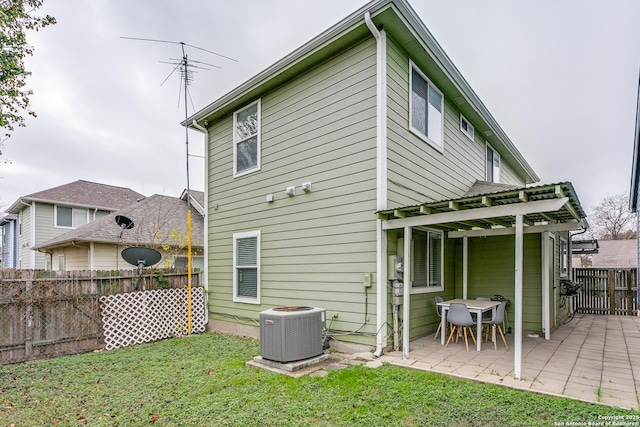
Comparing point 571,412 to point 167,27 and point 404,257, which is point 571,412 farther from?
point 167,27

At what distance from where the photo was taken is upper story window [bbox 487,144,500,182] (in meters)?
10.4

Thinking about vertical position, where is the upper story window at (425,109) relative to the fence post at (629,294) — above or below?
above

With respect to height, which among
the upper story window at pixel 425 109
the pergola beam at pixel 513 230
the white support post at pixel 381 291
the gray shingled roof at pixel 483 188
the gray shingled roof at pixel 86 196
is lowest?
the white support post at pixel 381 291

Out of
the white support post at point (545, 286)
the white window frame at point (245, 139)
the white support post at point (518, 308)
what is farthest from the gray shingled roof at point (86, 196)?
the white support post at point (518, 308)

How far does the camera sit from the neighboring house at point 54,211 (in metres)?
16.1

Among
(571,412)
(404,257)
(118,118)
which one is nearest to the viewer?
(571,412)

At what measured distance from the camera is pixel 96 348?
256 inches

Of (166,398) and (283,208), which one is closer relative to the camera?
(166,398)

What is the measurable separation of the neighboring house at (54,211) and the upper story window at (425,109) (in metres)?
16.0

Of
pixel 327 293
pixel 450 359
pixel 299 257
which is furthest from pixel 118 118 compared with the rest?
pixel 450 359

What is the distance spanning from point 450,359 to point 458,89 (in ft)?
17.2

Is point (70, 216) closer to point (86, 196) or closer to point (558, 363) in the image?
Result: point (86, 196)

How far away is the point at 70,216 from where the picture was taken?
17.0 m

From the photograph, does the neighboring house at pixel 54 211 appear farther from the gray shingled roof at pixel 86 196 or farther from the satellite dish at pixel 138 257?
the satellite dish at pixel 138 257
